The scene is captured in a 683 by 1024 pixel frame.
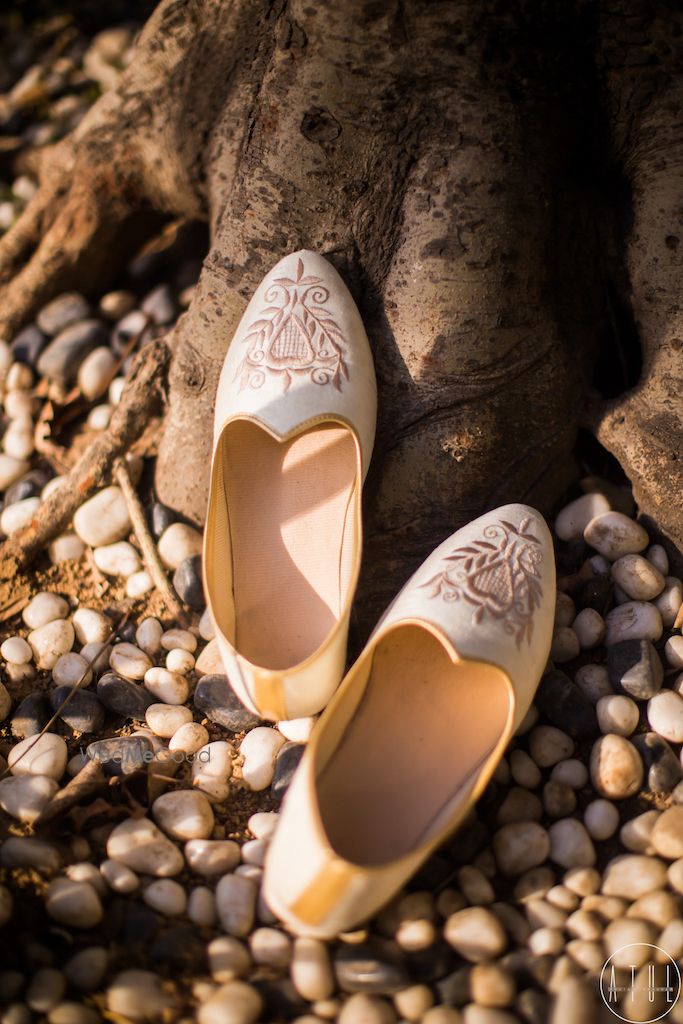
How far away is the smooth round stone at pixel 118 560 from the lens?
6.60 ft

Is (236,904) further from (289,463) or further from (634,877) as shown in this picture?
(289,463)

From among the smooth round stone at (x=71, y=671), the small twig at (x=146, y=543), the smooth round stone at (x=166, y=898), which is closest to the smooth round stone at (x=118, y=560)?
the small twig at (x=146, y=543)

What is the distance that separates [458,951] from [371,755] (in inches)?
14.0

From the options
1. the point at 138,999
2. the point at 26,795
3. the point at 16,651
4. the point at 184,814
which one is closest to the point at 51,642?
the point at 16,651

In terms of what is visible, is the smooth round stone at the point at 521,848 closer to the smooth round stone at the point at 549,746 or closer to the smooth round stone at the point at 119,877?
the smooth round stone at the point at 549,746

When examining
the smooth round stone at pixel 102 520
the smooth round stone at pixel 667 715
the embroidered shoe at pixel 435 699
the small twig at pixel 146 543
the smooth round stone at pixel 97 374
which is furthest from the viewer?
the smooth round stone at pixel 97 374

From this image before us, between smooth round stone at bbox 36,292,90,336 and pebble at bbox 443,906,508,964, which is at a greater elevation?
smooth round stone at bbox 36,292,90,336

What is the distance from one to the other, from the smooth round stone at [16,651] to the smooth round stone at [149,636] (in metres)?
0.24

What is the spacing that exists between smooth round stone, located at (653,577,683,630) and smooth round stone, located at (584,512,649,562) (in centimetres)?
11

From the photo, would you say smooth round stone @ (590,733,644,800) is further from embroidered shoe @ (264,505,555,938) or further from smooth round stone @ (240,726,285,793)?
smooth round stone @ (240,726,285,793)

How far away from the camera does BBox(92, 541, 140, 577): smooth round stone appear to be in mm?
2012

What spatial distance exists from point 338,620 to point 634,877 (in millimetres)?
665

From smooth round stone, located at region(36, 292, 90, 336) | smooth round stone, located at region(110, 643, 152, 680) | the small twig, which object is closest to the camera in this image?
smooth round stone, located at region(110, 643, 152, 680)

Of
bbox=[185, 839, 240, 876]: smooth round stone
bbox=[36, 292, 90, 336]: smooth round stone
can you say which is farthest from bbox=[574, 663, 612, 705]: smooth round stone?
bbox=[36, 292, 90, 336]: smooth round stone
